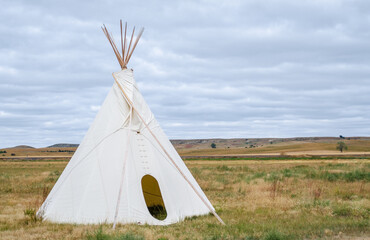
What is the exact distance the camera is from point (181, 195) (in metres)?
10.7

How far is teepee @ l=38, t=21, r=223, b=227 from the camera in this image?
384 inches

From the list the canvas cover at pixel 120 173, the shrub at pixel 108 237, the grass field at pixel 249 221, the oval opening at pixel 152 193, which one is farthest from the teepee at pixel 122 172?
the oval opening at pixel 152 193

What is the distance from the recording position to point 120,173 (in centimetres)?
1020

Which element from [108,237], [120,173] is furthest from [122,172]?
[108,237]

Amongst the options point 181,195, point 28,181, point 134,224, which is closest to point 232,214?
point 181,195

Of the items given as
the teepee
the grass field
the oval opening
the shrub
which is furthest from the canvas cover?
the oval opening

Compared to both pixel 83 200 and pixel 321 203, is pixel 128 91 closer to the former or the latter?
pixel 83 200

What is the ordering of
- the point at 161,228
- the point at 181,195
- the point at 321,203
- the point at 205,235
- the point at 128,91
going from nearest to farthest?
the point at 205,235, the point at 161,228, the point at 181,195, the point at 128,91, the point at 321,203

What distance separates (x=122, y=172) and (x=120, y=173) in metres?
0.37

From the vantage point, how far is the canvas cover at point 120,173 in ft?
31.9

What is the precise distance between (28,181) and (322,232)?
18048mm

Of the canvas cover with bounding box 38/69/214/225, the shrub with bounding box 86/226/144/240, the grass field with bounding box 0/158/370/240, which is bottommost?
the grass field with bounding box 0/158/370/240

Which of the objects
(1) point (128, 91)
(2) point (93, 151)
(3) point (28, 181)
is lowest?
(3) point (28, 181)

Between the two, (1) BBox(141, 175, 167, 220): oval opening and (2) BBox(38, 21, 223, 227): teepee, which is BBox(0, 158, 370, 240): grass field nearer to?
(2) BBox(38, 21, 223, 227): teepee
